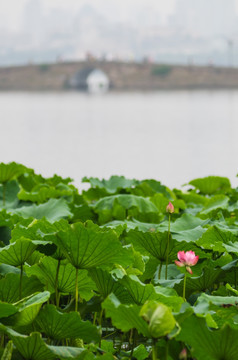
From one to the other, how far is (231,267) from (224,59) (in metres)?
102

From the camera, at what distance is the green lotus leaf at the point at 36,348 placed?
0.74m

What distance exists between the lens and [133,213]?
1.68 meters

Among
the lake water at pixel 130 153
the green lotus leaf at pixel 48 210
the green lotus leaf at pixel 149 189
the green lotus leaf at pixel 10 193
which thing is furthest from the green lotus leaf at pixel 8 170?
the lake water at pixel 130 153

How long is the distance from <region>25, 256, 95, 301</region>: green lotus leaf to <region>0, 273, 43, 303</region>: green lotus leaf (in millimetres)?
37

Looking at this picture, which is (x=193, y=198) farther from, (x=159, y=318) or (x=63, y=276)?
(x=159, y=318)

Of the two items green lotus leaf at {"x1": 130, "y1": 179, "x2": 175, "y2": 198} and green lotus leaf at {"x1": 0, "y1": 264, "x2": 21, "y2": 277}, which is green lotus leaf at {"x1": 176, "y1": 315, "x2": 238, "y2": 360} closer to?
green lotus leaf at {"x1": 0, "y1": 264, "x2": 21, "y2": 277}

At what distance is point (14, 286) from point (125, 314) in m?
0.24

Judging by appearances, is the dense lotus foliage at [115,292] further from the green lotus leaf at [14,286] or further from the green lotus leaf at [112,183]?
the green lotus leaf at [112,183]

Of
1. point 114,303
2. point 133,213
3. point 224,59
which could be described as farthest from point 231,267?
point 224,59

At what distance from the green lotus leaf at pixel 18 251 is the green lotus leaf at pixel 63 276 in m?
0.02

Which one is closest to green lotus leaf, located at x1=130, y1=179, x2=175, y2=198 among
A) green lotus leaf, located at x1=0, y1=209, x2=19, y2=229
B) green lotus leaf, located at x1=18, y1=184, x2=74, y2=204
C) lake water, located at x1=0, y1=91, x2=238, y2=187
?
green lotus leaf, located at x1=18, y1=184, x2=74, y2=204

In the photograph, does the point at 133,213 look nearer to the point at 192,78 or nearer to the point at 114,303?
the point at 114,303

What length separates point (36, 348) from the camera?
0.78 metres

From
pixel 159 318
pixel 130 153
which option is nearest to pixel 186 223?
pixel 159 318
